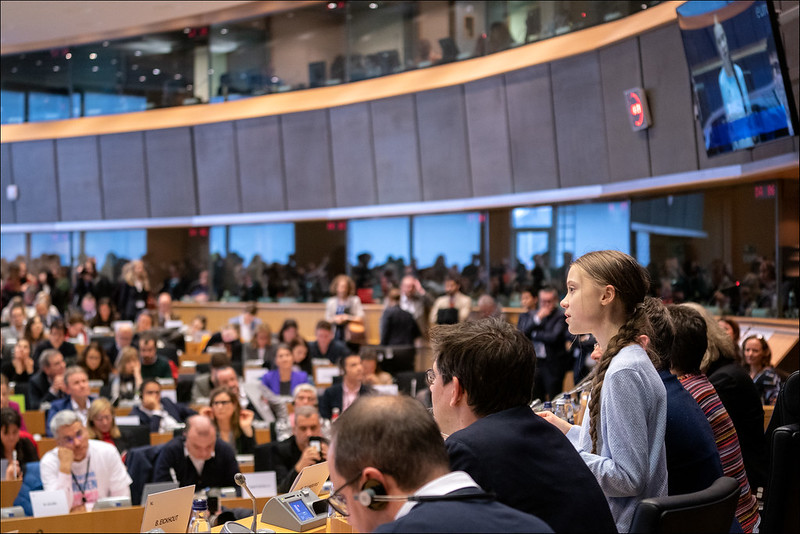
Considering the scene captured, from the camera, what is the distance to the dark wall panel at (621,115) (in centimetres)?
931

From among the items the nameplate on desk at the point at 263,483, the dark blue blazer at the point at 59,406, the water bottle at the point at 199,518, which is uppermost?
the water bottle at the point at 199,518

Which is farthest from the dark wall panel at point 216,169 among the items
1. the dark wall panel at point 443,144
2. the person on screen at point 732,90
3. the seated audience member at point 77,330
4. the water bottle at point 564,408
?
the water bottle at point 564,408

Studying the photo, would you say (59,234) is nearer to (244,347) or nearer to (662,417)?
(244,347)

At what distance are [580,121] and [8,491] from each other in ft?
23.2

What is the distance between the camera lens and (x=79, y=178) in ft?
55.9

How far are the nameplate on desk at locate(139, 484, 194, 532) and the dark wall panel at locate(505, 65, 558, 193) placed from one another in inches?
315

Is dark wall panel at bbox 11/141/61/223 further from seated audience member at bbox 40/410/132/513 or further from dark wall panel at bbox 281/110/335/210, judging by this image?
seated audience member at bbox 40/410/132/513

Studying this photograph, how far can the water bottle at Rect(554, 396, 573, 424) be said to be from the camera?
411cm

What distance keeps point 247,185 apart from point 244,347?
478cm

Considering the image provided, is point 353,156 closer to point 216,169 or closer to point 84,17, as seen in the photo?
point 216,169

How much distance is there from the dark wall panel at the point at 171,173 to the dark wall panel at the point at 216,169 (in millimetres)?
194

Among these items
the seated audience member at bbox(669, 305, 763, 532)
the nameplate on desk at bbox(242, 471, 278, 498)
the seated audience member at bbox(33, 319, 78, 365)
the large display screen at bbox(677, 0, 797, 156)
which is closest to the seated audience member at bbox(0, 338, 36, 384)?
the seated audience member at bbox(33, 319, 78, 365)

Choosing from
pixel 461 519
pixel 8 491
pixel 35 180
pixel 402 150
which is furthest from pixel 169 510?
pixel 35 180

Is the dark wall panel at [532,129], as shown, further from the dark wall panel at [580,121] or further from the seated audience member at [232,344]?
the seated audience member at [232,344]
